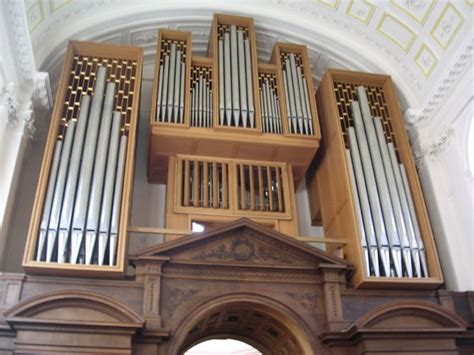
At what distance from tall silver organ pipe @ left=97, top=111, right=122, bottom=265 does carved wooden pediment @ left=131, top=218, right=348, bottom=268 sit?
3.15ft

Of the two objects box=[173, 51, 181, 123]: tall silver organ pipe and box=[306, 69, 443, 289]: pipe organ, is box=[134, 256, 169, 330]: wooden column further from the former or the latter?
box=[306, 69, 443, 289]: pipe organ

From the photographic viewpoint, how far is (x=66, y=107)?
9.43m

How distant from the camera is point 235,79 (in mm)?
10367

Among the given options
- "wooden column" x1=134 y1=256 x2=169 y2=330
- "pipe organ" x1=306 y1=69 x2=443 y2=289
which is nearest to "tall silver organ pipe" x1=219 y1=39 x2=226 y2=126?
"pipe organ" x1=306 y1=69 x2=443 y2=289

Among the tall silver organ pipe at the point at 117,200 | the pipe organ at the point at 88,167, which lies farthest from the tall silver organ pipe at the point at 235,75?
the tall silver organ pipe at the point at 117,200

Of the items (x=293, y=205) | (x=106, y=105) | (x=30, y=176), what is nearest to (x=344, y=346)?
(x=293, y=205)

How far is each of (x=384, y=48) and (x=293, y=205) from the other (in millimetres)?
4019

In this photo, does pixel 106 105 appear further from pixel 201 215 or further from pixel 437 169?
pixel 437 169

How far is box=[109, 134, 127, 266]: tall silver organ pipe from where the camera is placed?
791 cm

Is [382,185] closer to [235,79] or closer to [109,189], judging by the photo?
[235,79]

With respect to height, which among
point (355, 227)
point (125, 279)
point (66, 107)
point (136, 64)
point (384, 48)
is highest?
Answer: point (384, 48)

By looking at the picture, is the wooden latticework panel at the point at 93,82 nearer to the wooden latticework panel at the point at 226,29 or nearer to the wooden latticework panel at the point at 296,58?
the wooden latticework panel at the point at 226,29

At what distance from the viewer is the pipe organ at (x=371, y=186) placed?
8.54m

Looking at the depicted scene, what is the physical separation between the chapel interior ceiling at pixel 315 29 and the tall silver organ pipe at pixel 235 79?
2.90 ft
